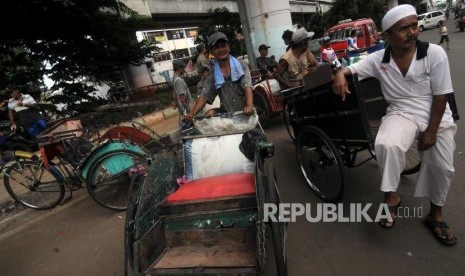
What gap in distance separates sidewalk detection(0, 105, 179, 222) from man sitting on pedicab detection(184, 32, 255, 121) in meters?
3.49

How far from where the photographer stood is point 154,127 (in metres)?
8.88

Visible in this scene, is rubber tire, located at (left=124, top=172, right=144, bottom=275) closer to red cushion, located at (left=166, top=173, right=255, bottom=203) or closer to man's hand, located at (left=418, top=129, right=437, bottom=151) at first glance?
red cushion, located at (left=166, top=173, right=255, bottom=203)

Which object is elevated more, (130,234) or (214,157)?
(214,157)

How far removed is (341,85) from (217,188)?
4.54 ft

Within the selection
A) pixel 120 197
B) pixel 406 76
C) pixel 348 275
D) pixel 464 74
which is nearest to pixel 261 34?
pixel 464 74

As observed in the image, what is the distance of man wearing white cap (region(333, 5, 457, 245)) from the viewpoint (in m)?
2.29

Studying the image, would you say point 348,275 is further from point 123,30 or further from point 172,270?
point 123,30

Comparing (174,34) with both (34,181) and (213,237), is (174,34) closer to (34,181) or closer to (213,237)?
(34,181)

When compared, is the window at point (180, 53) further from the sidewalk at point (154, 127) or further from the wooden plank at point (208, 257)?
the wooden plank at point (208, 257)

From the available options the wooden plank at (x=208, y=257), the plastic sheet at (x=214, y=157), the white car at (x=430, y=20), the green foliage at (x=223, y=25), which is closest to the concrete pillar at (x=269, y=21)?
the green foliage at (x=223, y=25)

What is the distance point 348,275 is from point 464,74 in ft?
25.1

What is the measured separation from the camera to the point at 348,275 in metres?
2.35

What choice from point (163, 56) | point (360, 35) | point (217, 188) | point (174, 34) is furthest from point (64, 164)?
point (174, 34)

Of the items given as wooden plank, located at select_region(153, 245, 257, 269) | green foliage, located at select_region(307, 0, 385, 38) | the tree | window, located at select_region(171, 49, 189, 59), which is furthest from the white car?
wooden plank, located at select_region(153, 245, 257, 269)
